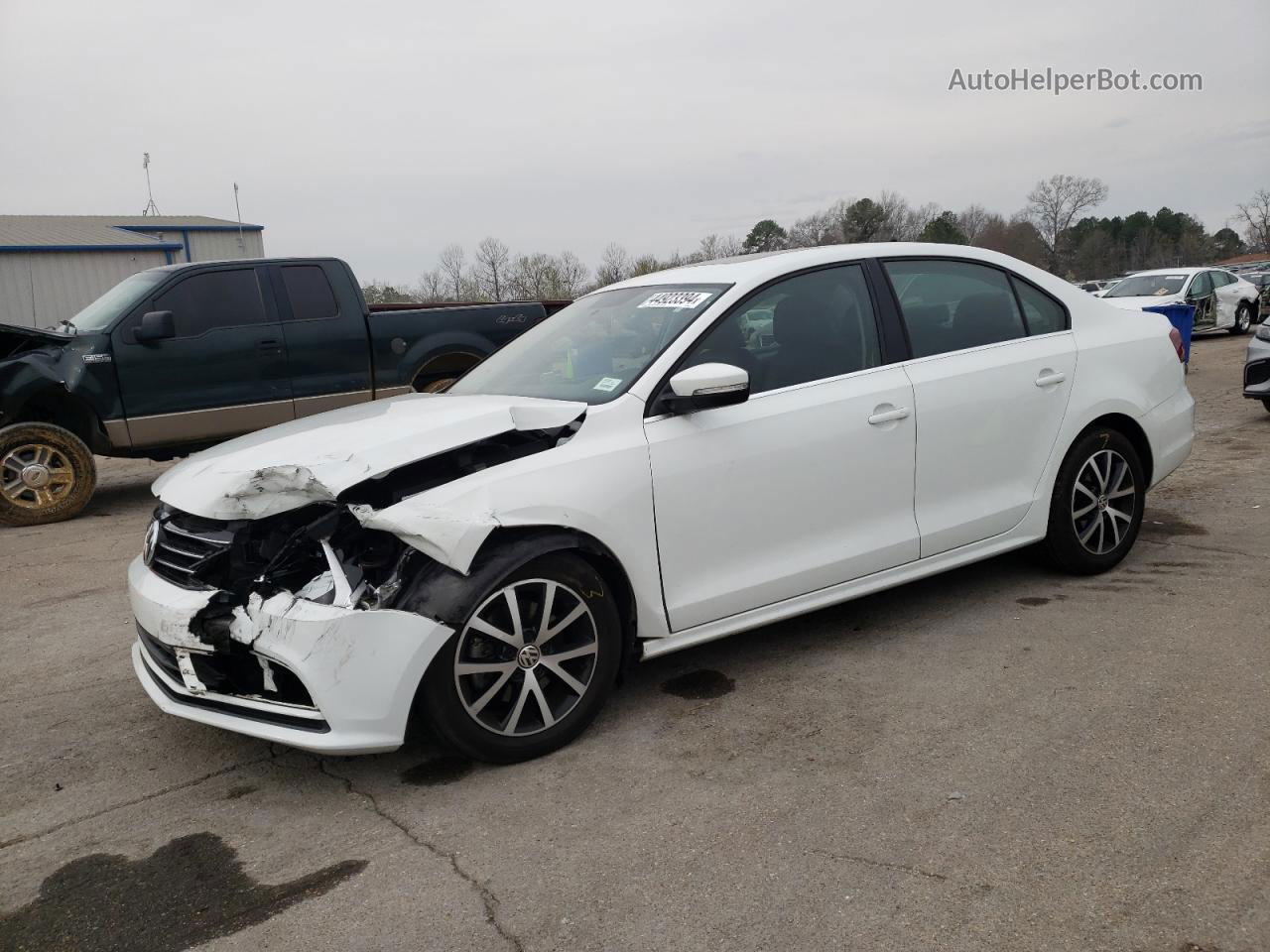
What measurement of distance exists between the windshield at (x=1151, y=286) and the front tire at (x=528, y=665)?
17.7 meters

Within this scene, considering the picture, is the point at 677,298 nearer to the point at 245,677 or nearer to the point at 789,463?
the point at 789,463

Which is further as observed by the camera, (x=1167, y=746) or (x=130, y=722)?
(x=130, y=722)

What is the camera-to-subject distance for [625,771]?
10.7 ft

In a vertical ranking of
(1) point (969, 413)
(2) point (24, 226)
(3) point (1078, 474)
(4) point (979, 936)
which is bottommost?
(4) point (979, 936)

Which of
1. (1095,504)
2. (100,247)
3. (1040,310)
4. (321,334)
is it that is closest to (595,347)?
(1040,310)

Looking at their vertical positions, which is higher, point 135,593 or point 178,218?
point 178,218

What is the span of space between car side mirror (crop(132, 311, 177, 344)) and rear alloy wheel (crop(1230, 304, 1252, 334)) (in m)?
20.8

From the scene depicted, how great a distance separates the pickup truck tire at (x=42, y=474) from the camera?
8.04 meters

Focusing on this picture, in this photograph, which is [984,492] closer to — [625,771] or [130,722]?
[625,771]

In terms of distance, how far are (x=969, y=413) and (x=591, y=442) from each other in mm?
1825

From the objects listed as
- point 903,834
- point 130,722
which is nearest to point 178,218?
point 130,722

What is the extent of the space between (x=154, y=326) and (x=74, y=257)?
66.7ft

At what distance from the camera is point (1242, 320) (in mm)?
21250

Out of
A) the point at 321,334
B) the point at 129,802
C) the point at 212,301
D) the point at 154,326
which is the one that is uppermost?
the point at 212,301
